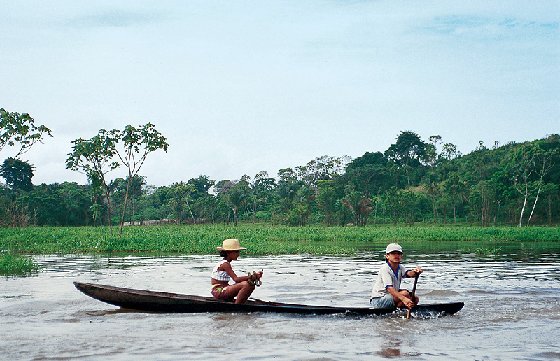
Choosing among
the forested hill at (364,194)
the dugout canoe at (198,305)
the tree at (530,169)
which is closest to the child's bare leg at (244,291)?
the dugout canoe at (198,305)

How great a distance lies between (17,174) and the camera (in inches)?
2938

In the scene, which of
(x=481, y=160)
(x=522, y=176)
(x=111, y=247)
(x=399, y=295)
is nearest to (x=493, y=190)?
(x=522, y=176)

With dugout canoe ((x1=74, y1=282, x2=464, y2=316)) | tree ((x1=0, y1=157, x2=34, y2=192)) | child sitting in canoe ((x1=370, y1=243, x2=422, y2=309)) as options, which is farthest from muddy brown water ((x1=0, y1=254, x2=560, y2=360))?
tree ((x1=0, y1=157, x2=34, y2=192))

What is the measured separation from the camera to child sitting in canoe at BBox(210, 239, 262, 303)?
1135 cm

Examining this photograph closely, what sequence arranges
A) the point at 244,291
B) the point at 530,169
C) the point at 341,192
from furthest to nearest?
1. the point at 341,192
2. the point at 530,169
3. the point at 244,291

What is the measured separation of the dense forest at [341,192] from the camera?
54.9 m

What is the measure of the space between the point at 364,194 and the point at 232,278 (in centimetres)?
6510

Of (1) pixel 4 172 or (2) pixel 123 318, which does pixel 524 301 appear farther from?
(1) pixel 4 172

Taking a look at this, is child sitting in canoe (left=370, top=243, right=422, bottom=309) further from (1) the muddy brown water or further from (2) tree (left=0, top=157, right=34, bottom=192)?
(2) tree (left=0, top=157, right=34, bottom=192)

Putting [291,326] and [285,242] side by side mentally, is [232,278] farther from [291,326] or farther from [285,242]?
[285,242]

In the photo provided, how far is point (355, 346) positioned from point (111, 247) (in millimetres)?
22664

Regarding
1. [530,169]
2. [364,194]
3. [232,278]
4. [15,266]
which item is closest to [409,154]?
[364,194]

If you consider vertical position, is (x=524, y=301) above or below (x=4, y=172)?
below

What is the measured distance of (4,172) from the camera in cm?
7425
